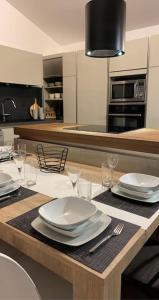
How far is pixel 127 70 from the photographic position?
322cm

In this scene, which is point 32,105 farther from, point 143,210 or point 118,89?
point 143,210

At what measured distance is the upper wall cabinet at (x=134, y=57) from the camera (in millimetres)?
3035

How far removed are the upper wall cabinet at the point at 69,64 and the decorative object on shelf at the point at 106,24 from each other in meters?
2.25

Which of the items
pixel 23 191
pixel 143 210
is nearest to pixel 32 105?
pixel 23 191

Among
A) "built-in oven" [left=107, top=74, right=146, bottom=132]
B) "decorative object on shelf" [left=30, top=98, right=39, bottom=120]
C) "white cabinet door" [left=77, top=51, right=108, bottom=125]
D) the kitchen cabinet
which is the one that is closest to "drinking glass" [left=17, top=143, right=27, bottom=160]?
"built-in oven" [left=107, top=74, right=146, bottom=132]

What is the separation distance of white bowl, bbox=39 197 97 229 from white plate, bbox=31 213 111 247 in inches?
1.6

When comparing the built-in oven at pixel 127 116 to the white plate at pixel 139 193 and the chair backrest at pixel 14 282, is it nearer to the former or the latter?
the white plate at pixel 139 193

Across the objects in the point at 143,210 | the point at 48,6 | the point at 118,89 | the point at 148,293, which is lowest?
the point at 148,293

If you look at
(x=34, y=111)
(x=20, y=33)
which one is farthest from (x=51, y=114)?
(x=20, y=33)

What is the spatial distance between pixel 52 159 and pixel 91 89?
2213 mm

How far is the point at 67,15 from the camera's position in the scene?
3533 mm

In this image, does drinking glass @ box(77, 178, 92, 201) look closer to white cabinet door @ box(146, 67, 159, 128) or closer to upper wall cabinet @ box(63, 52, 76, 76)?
white cabinet door @ box(146, 67, 159, 128)

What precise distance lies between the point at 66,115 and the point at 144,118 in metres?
1.37

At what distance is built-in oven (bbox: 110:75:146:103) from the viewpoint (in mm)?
3150
